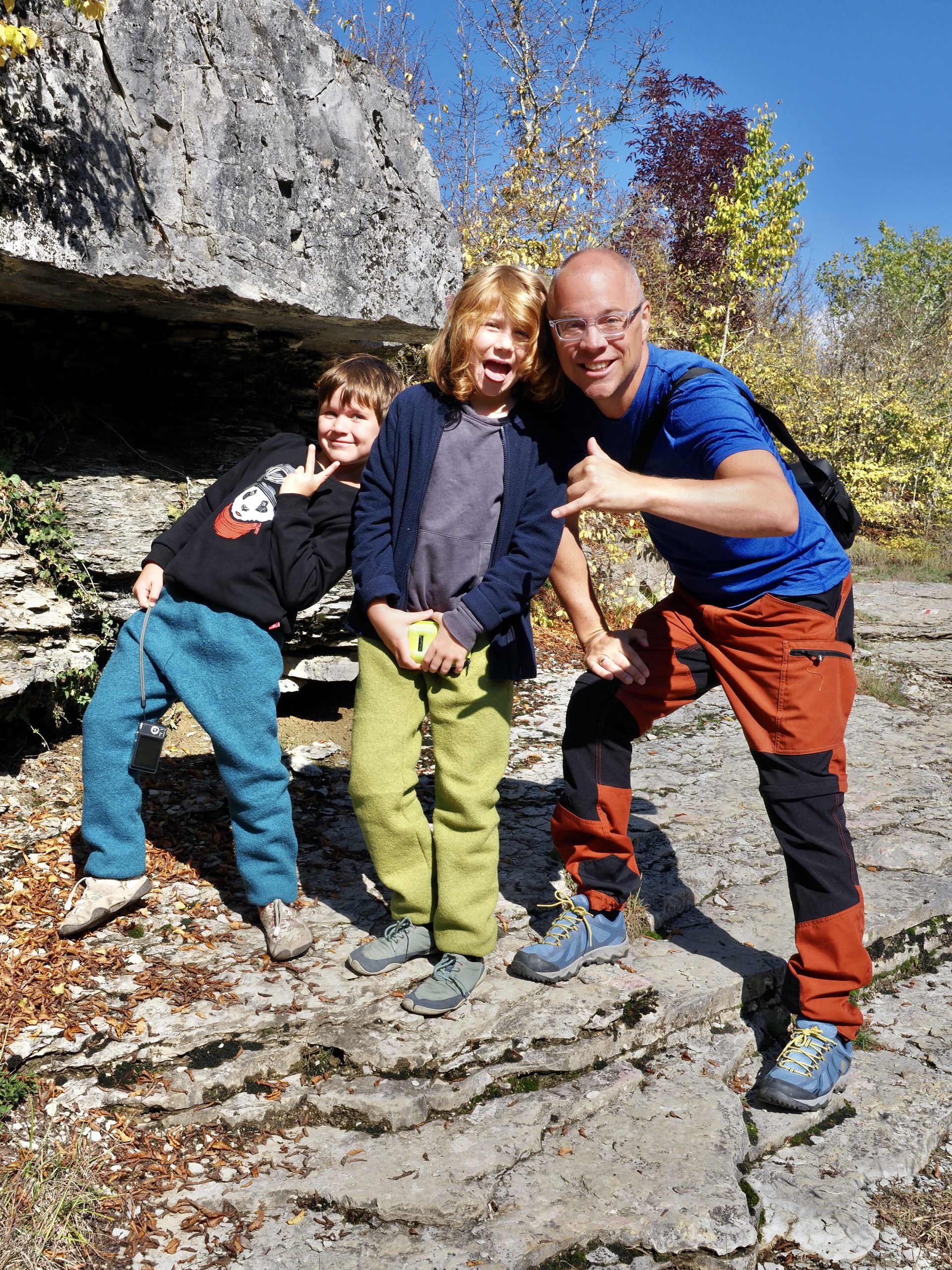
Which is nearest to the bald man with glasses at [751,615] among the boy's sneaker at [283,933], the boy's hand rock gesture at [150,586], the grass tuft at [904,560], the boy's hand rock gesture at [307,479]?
the boy's sneaker at [283,933]

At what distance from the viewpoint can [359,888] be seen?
3168mm

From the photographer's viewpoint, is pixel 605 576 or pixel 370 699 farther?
pixel 605 576

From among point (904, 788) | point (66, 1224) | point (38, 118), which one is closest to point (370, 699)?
point (66, 1224)

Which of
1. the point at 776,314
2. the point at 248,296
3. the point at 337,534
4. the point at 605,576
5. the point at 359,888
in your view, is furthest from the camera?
the point at 776,314

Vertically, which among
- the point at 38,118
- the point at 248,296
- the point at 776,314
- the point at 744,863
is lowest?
the point at 744,863

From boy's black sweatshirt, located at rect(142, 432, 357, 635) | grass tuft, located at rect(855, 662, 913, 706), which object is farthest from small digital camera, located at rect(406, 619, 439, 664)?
grass tuft, located at rect(855, 662, 913, 706)

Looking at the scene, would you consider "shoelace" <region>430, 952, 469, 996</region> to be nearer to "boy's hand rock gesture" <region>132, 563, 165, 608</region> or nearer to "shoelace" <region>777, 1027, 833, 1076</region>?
"shoelace" <region>777, 1027, 833, 1076</region>

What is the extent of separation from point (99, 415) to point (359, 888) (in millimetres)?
2498

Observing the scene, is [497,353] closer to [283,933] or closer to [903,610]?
[283,933]

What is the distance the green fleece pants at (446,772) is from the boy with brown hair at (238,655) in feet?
0.97

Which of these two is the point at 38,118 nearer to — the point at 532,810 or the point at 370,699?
the point at 370,699

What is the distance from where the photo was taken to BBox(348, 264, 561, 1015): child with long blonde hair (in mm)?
2393

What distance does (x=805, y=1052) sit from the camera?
2342mm

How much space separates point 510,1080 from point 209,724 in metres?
1.24
